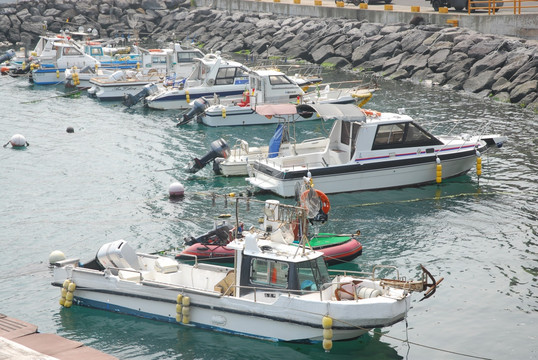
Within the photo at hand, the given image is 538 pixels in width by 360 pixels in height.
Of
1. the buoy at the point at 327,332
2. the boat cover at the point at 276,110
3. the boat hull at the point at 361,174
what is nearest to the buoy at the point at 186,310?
the buoy at the point at 327,332

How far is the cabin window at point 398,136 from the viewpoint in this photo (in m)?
25.9

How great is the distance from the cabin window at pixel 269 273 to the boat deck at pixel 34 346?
11.3 feet

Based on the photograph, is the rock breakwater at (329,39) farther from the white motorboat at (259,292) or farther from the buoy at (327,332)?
the buoy at (327,332)

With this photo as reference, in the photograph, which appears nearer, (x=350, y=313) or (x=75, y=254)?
Answer: (x=350, y=313)

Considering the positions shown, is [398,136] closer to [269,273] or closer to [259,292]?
[269,273]

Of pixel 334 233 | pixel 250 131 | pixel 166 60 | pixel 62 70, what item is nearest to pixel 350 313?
pixel 334 233

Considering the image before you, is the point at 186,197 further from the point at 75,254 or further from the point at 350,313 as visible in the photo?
the point at 350,313

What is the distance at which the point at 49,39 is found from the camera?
4988 cm

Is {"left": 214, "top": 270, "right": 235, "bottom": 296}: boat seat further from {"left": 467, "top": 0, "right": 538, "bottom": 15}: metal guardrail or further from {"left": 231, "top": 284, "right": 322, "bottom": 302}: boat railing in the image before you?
{"left": 467, "top": 0, "right": 538, "bottom": 15}: metal guardrail

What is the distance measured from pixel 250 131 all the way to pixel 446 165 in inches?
472

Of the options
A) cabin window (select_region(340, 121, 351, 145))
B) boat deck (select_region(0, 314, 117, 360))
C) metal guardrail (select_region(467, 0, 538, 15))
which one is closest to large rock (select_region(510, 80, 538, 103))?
metal guardrail (select_region(467, 0, 538, 15))

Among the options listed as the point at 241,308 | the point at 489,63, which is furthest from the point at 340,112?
the point at 489,63

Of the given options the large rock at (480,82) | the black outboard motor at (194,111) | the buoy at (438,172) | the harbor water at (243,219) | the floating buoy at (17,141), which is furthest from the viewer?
the large rock at (480,82)

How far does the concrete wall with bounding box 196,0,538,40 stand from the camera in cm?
4438
